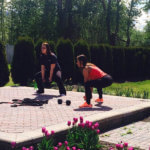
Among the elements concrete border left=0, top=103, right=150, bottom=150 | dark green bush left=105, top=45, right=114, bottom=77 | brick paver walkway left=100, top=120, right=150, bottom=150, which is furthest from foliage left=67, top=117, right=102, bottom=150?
dark green bush left=105, top=45, right=114, bottom=77

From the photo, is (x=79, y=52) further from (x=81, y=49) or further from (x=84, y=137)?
(x=84, y=137)

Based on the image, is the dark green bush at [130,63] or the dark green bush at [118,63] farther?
the dark green bush at [130,63]

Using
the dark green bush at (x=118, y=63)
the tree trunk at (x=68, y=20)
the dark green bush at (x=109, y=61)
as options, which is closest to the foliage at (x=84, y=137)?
the dark green bush at (x=109, y=61)

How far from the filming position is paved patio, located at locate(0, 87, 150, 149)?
17.3ft

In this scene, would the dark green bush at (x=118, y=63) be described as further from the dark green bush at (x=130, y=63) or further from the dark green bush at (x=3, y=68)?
the dark green bush at (x=3, y=68)

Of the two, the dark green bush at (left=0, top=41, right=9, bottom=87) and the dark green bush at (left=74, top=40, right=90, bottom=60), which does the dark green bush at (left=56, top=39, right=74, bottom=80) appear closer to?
the dark green bush at (left=74, top=40, right=90, bottom=60)

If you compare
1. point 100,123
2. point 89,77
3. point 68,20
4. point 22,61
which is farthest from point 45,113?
point 68,20

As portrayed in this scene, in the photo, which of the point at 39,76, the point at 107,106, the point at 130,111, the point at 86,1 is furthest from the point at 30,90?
the point at 86,1

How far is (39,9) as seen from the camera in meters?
48.7

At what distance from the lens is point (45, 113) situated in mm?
7133

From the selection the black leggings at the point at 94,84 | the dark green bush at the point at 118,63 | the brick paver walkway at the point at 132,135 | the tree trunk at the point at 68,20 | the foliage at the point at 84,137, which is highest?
the tree trunk at the point at 68,20

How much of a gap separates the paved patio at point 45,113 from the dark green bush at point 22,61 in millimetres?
3871

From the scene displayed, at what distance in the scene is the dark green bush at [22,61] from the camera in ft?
47.0

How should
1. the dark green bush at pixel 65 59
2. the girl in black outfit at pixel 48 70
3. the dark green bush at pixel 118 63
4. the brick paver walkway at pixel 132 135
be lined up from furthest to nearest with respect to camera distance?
the dark green bush at pixel 118 63
the dark green bush at pixel 65 59
the girl in black outfit at pixel 48 70
the brick paver walkway at pixel 132 135
